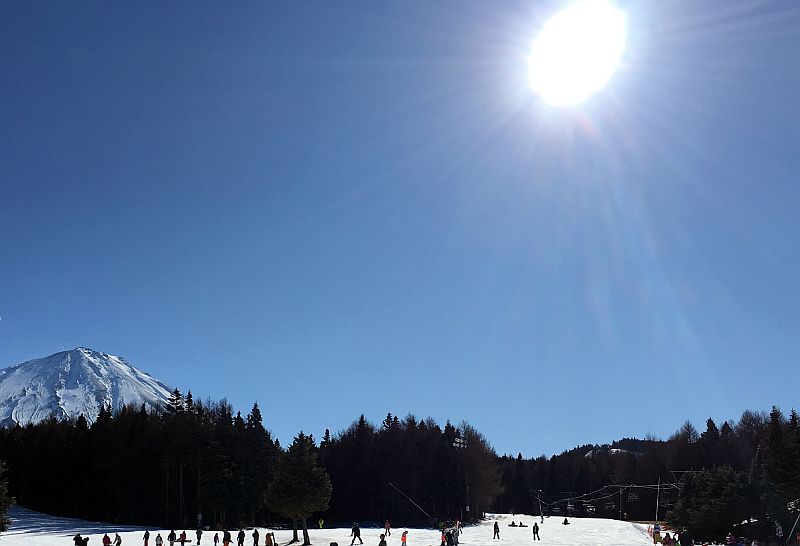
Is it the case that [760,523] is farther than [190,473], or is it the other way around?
[190,473]

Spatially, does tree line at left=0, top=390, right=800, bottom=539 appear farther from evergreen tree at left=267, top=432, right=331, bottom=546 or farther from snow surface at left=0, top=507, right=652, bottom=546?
snow surface at left=0, top=507, right=652, bottom=546

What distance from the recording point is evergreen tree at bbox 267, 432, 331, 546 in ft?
171

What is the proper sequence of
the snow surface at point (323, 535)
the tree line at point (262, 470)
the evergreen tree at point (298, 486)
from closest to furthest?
the snow surface at point (323, 535), the evergreen tree at point (298, 486), the tree line at point (262, 470)

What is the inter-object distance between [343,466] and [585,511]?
158ft

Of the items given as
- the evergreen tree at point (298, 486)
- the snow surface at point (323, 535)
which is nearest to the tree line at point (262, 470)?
the evergreen tree at point (298, 486)

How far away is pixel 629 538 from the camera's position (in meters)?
54.1

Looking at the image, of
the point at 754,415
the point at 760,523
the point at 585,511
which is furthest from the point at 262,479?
the point at 754,415

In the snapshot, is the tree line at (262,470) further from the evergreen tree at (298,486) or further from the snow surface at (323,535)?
the snow surface at (323,535)

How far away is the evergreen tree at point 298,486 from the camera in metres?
52.2

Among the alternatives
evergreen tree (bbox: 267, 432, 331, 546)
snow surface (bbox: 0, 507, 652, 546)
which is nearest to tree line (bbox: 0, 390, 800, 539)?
evergreen tree (bbox: 267, 432, 331, 546)

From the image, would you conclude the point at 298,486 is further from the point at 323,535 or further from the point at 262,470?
the point at 262,470

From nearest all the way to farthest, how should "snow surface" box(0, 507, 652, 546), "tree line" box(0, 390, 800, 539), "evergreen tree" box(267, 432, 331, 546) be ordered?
"snow surface" box(0, 507, 652, 546) → "evergreen tree" box(267, 432, 331, 546) → "tree line" box(0, 390, 800, 539)

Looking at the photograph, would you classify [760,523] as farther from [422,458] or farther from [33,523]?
[33,523]

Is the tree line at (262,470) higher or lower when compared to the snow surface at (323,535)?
higher
